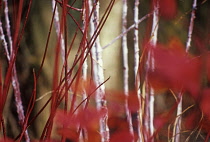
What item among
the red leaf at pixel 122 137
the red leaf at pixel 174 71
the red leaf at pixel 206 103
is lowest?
the red leaf at pixel 122 137

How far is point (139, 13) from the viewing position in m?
1.04

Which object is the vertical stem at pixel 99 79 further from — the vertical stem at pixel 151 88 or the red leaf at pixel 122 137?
the vertical stem at pixel 151 88

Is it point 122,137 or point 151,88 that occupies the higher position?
point 151,88

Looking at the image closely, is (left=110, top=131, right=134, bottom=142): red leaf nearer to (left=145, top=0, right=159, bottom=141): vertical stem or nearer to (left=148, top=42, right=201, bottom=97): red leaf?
(left=145, top=0, right=159, bottom=141): vertical stem

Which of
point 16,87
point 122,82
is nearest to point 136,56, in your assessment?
point 122,82

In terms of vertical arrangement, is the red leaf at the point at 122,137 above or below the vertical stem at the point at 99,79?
below

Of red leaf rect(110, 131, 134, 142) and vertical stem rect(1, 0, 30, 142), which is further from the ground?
vertical stem rect(1, 0, 30, 142)

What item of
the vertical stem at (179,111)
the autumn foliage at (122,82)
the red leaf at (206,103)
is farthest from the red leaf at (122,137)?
the red leaf at (206,103)

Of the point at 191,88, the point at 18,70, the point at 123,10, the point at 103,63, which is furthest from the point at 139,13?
the point at 18,70

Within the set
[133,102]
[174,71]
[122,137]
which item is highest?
[174,71]

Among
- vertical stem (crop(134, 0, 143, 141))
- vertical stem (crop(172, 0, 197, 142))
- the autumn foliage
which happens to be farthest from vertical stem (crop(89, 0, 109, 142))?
vertical stem (crop(172, 0, 197, 142))

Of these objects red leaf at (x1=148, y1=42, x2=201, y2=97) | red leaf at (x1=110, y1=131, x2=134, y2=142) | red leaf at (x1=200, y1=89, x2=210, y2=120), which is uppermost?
red leaf at (x1=148, y1=42, x2=201, y2=97)

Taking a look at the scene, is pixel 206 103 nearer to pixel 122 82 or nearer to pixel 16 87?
pixel 122 82

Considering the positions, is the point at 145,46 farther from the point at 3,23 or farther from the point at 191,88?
the point at 3,23
